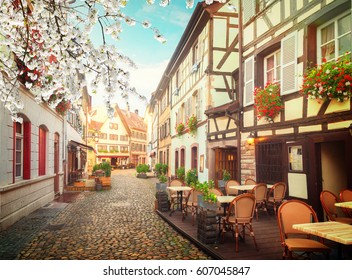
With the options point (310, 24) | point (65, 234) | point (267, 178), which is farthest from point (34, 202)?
point (310, 24)

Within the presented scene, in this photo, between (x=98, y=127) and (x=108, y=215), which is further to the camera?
(x=98, y=127)

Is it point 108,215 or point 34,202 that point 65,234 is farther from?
point 34,202

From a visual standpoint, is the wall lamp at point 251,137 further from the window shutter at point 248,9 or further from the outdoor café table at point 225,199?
the window shutter at point 248,9

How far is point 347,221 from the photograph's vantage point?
425cm

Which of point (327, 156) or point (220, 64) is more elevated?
point (220, 64)

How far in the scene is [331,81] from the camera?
502cm

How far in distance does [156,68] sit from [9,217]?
4726 millimetres

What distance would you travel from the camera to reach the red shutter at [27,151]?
749 cm

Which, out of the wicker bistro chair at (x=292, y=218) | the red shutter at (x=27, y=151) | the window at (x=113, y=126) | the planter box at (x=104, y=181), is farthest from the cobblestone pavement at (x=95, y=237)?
the window at (x=113, y=126)

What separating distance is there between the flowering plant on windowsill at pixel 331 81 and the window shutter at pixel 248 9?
3405mm

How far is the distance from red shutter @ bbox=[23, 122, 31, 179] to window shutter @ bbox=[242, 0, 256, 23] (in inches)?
281

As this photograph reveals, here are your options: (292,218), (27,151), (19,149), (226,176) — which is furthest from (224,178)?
(19,149)

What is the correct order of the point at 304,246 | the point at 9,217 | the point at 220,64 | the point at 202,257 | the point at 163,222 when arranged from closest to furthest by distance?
1. the point at 304,246
2. the point at 202,257
3. the point at 9,217
4. the point at 163,222
5. the point at 220,64

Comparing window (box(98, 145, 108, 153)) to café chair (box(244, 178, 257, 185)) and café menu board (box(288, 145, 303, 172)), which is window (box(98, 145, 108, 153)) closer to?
café chair (box(244, 178, 257, 185))
